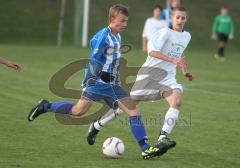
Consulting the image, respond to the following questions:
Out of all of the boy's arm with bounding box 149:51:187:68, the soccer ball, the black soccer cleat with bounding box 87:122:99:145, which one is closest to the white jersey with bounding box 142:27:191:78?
the boy's arm with bounding box 149:51:187:68

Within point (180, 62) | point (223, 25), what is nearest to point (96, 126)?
point (180, 62)

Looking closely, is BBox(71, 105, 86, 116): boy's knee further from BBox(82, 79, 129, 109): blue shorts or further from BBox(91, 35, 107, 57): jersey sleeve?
BBox(91, 35, 107, 57): jersey sleeve

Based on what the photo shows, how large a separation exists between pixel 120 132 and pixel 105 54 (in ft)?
7.04

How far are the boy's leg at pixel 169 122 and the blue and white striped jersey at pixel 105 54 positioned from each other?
819 millimetres

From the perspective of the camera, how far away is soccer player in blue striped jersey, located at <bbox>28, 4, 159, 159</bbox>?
888 centimetres

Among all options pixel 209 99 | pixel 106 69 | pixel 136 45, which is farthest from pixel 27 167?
pixel 136 45

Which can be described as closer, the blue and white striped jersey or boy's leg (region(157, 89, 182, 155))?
boy's leg (region(157, 89, 182, 155))

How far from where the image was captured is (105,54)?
901 centimetres

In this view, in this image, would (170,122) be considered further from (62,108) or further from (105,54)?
(62,108)

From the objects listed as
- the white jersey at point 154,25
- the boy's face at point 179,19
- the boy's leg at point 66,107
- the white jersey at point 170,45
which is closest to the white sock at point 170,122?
the white jersey at point 170,45

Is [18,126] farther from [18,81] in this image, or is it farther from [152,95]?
[18,81]

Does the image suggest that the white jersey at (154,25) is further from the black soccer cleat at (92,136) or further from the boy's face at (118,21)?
the boy's face at (118,21)

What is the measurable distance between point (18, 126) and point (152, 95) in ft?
7.58

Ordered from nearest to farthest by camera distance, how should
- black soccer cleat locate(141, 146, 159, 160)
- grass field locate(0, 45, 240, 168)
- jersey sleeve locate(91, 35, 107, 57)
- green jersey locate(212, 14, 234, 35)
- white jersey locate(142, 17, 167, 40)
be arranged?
grass field locate(0, 45, 240, 168), black soccer cleat locate(141, 146, 159, 160), jersey sleeve locate(91, 35, 107, 57), white jersey locate(142, 17, 167, 40), green jersey locate(212, 14, 234, 35)
